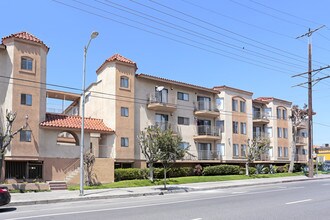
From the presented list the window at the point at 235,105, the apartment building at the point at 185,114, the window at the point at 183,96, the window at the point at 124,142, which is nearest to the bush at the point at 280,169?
the apartment building at the point at 185,114

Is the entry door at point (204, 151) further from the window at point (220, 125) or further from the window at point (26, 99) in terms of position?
the window at point (26, 99)

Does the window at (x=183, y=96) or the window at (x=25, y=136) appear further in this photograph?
the window at (x=183, y=96)

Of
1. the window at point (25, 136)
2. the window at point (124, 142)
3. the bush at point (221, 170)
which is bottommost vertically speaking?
the bush at point (221, 170)

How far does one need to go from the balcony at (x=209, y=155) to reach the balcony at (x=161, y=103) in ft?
19.7

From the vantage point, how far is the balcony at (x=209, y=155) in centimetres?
3919

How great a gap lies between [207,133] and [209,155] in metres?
2.42

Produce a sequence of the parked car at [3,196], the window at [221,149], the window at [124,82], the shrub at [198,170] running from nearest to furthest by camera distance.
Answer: the parked car at [3,196], the window at [124,82], the shrub at [198,170], the window at [221,149]

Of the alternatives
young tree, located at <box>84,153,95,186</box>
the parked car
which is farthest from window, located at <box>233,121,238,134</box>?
the parked car

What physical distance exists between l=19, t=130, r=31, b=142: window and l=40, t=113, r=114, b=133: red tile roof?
1.18 meters

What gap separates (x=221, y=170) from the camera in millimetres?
38031

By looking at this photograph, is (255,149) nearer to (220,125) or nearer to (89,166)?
(220,125)

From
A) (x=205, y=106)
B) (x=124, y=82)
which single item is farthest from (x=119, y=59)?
(x=205, y=106)

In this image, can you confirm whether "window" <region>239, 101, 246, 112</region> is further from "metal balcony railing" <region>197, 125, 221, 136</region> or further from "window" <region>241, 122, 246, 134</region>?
"metal balcony railing" <region>197, 125, 221, 136</region>

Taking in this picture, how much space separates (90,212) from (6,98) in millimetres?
15889
